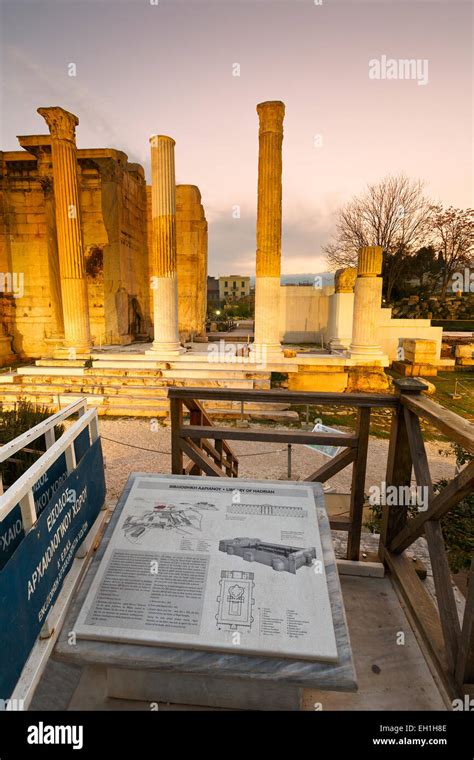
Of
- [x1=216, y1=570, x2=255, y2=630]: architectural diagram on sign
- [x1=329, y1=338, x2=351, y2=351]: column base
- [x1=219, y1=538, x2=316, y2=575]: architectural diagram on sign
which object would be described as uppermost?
[x1=329, y1=338, x2=351, y2=351]: column base

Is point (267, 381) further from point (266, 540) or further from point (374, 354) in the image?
point (266, 540)

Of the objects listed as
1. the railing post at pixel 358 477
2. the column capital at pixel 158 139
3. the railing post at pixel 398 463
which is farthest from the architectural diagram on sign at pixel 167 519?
the column capital at pixel 158 139

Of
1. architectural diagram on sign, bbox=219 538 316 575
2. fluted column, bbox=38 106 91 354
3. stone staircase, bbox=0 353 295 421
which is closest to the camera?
architectural diagram on sign, bbox=219 538 316 575

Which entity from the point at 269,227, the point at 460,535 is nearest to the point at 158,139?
the point at 269,227

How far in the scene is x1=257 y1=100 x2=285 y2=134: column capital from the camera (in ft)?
36.2

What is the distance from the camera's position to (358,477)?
3.11m

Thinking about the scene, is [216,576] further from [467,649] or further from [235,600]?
[467,649]

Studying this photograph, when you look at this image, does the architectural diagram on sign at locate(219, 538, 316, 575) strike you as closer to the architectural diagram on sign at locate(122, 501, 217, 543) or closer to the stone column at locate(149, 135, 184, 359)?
the architectural diagram on sign at locate(122, 501, 217, 543)

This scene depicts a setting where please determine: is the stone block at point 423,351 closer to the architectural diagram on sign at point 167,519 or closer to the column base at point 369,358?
the column base at point 369,358

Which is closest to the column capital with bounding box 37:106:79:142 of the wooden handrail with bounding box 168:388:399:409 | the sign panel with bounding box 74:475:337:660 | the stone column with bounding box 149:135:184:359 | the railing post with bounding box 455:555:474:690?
the stone column with bounding box 149:135:184:359

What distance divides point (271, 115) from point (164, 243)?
479cm

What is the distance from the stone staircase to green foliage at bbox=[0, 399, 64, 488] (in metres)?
2.56

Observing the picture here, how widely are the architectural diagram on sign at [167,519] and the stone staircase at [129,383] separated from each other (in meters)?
7.35

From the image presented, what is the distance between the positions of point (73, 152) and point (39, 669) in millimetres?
13755
